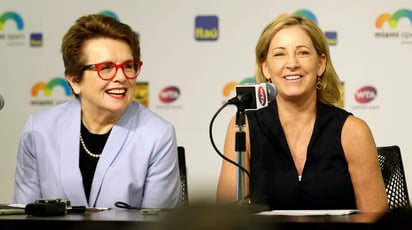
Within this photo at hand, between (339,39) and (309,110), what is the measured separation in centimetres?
139

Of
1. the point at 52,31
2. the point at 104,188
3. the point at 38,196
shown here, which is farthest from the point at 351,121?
the point at 52,31

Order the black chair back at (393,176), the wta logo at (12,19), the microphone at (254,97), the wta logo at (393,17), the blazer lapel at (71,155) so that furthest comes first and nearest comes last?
the wta logo at (12,19)
the wta logo at (393,17)
the black chair back at (393,176)
the blazer lapel at (71,155)
the microphone at (254,97)

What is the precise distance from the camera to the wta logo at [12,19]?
4492 mm

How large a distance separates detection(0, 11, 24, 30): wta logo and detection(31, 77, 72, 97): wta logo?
372mm

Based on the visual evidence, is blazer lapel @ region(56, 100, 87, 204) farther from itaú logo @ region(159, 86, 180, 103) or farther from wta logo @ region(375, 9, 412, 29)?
wta logo @ region(375, 9, 412, 29)

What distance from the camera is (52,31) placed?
14.7 feet

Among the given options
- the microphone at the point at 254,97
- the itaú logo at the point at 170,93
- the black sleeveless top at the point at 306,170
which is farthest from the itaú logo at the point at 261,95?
the itaú logo at the point at 170,93

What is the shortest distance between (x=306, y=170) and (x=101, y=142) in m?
0.81

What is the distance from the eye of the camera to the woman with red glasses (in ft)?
9.07

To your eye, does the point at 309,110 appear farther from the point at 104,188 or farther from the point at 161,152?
the point at 104,188

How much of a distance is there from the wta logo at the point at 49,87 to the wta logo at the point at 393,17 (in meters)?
1.90

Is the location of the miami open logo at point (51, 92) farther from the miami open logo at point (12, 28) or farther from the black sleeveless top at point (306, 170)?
the black sleeveless top at point (306, 170)

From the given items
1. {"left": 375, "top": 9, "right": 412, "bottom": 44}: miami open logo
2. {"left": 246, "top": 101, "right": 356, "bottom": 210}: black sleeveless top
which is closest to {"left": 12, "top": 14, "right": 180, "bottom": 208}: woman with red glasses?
{"left": 246, "top": 101, "right": 356, "bottom": 210}: black sleeveless top

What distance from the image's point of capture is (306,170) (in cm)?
288
